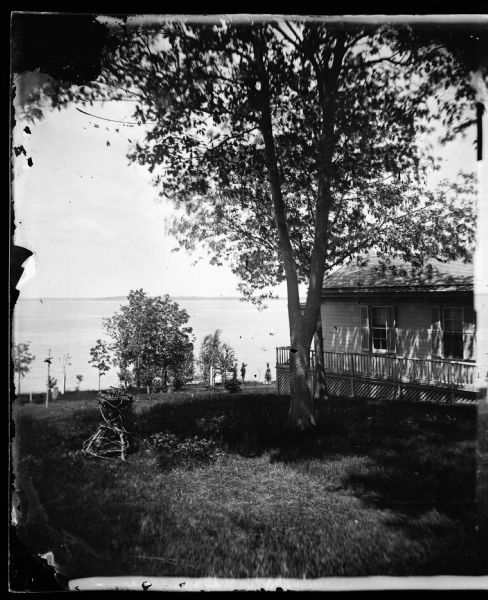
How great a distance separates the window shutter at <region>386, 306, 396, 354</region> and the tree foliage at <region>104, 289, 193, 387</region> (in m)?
8.07

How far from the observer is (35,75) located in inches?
101

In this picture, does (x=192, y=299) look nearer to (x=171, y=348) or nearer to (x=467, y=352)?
(x=171, y=348)

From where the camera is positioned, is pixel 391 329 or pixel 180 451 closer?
pixel 180 451

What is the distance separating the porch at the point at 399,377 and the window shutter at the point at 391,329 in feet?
2.05

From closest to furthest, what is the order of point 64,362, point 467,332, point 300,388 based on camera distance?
point 64,362, point 300,388, point 467,332

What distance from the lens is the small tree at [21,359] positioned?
100 inches

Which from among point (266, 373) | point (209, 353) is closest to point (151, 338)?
point (209, 353)

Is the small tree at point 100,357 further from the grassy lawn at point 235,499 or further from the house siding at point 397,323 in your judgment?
the house siding at point 397,323

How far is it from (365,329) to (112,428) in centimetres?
886

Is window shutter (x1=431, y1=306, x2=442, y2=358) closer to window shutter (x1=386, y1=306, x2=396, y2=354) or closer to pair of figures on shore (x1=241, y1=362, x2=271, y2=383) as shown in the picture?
window shutter (x1=386, y1=306, x2=396, y2=354)

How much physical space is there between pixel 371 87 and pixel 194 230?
2289 mm

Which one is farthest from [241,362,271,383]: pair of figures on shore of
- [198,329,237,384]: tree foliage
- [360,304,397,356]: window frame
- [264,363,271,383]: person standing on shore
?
[360,304,397,356]: window frame

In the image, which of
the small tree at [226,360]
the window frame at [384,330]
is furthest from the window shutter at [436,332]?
the small tree at [226,360]

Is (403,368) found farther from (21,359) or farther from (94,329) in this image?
(21,359)
